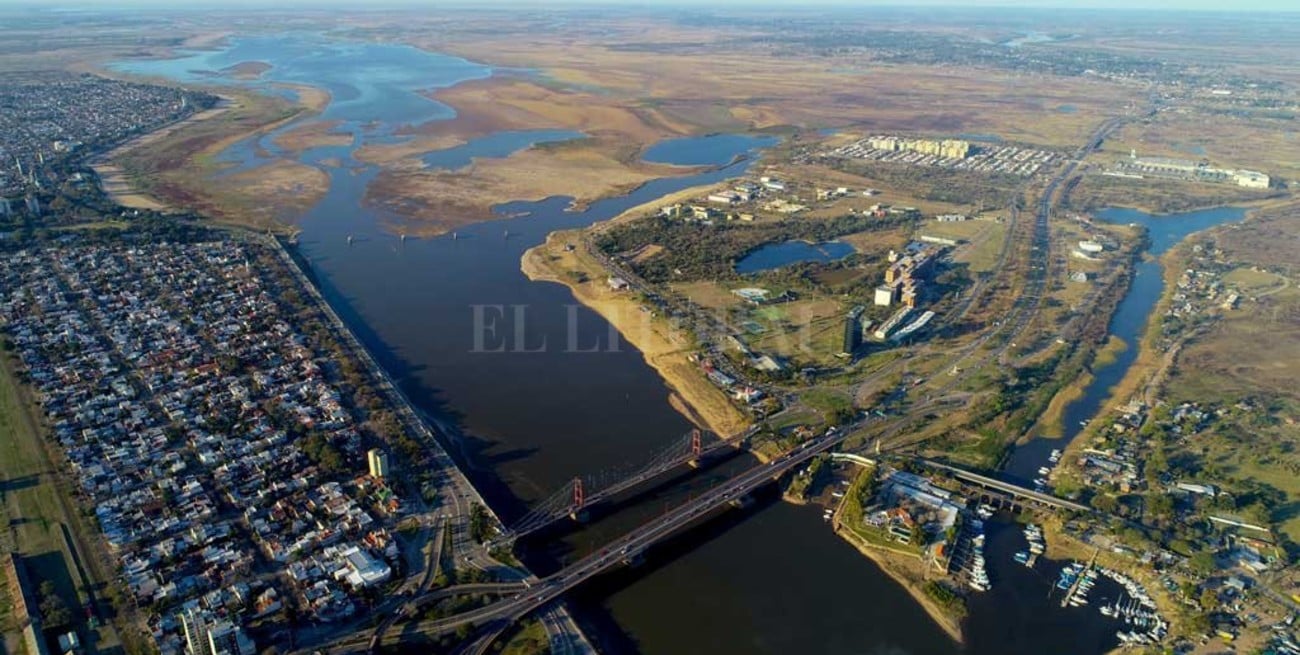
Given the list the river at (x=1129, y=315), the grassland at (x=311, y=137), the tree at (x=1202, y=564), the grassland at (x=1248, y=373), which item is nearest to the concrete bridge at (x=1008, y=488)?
the river at (x=1129, y=315)

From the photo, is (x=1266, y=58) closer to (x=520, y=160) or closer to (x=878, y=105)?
(x=878, y=105)

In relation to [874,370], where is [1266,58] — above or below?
above

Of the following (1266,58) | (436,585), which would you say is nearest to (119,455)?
(436,585)

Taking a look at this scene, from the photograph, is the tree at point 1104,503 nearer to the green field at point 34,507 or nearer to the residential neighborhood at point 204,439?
the residential neighborhood at point 204,439

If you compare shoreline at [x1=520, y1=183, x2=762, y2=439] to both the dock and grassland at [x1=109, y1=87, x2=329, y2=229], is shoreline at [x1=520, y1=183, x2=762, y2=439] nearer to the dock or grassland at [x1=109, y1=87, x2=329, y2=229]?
the dock

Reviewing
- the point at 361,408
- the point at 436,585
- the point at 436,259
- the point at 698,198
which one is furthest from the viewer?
the point at 698,198

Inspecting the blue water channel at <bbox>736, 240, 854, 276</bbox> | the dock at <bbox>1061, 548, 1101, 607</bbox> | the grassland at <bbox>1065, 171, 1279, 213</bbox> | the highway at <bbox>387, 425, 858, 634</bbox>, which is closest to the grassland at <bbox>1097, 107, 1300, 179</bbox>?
the grassland at <bbox>1065, 171, 1279, 213</bbox>
